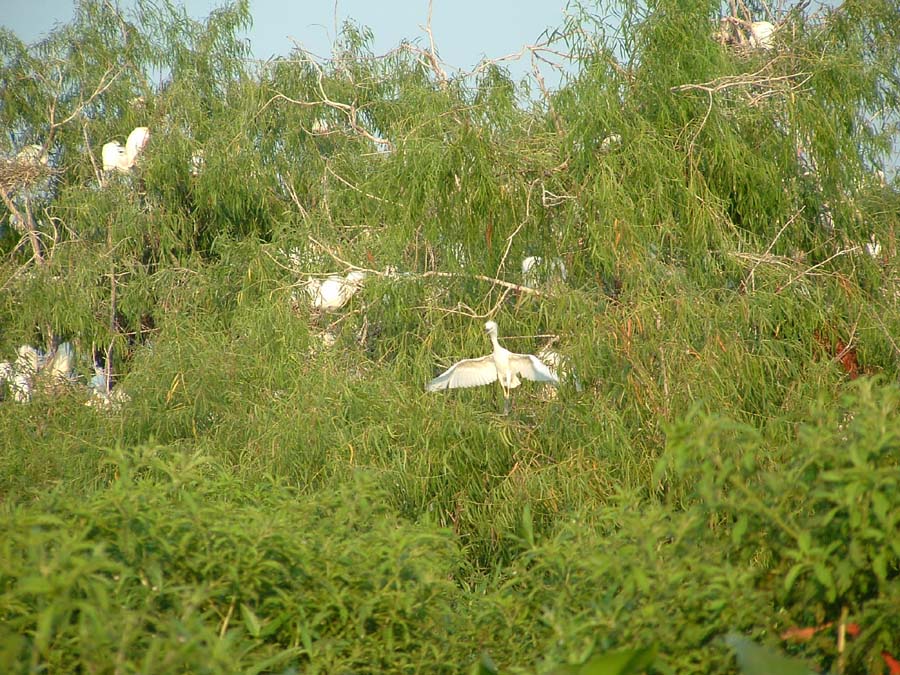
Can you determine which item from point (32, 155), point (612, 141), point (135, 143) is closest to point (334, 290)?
point (612, 141)

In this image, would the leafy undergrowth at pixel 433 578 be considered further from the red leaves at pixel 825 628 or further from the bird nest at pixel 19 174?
the bird nest at pixel 19 174

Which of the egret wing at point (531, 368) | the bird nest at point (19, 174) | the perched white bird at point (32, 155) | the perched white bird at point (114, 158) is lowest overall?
the egret wing at point (531, 368)

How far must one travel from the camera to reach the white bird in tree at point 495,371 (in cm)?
398

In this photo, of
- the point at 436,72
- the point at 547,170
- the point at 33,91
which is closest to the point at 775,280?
the point at 547,170

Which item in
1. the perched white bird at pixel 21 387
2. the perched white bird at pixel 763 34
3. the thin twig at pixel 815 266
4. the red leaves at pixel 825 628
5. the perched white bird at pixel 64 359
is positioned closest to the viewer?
the red leaves at pixel 825 628

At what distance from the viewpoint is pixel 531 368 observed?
3.99m

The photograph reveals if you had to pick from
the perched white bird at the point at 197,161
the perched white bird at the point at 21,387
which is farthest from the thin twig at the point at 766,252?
the perched white bird at the point at 21,387

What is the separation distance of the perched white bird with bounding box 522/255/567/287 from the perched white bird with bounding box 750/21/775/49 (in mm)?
1590

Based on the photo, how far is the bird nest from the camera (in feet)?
21.7

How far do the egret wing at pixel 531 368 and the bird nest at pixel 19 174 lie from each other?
405 cm

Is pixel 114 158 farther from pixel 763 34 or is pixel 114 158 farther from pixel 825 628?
pixel 825 628

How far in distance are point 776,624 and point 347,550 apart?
0.81m

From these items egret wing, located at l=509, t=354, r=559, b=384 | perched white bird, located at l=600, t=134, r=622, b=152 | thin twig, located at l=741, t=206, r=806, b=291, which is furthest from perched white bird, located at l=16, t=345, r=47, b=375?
thin twig, located at l=741, t=206, r=806, b=291

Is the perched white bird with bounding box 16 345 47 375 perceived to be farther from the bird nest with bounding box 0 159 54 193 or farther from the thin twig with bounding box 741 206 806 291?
the thin twig with bounding box 741 206 806 291
